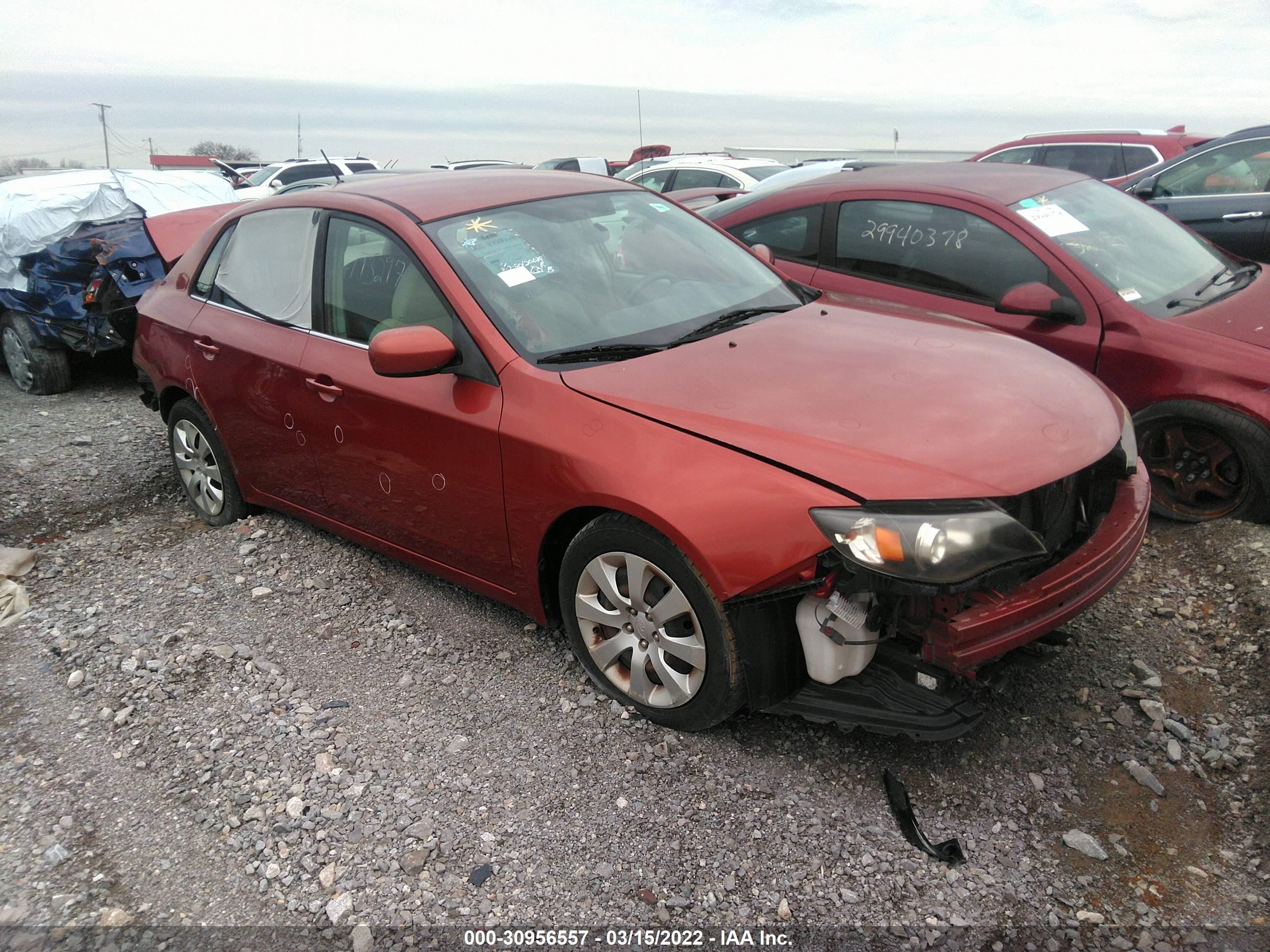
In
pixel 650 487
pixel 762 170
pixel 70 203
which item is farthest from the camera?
pixel 762 170

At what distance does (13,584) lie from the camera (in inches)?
167

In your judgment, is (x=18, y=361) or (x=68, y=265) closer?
(x=68, y=265)

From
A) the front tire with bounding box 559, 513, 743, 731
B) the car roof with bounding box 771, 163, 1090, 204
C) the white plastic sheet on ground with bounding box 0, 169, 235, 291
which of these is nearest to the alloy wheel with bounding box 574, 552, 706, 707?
the front tire with bounding box 559, 513, 743, 731

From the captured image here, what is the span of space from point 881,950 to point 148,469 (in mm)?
5173

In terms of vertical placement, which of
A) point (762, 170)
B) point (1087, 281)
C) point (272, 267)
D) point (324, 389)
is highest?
point (762, 170)

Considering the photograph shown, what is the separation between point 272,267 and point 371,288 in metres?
0.82

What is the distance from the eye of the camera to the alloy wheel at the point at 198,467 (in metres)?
4.79

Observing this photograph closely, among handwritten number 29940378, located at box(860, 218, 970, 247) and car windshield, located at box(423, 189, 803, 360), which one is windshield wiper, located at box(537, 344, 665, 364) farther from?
handwritten number 29940378, located at box(860, 218, 970, 247)

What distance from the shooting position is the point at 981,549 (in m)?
2.41

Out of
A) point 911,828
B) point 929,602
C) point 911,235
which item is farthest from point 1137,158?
point 911,828

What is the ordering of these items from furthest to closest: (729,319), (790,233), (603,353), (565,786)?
(790,233), (729,319), (603,353), (565,786)

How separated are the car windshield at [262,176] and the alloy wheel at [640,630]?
18.8 meters

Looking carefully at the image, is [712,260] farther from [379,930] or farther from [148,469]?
[148,469]

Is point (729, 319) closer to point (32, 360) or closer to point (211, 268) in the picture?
point (211, 268)
